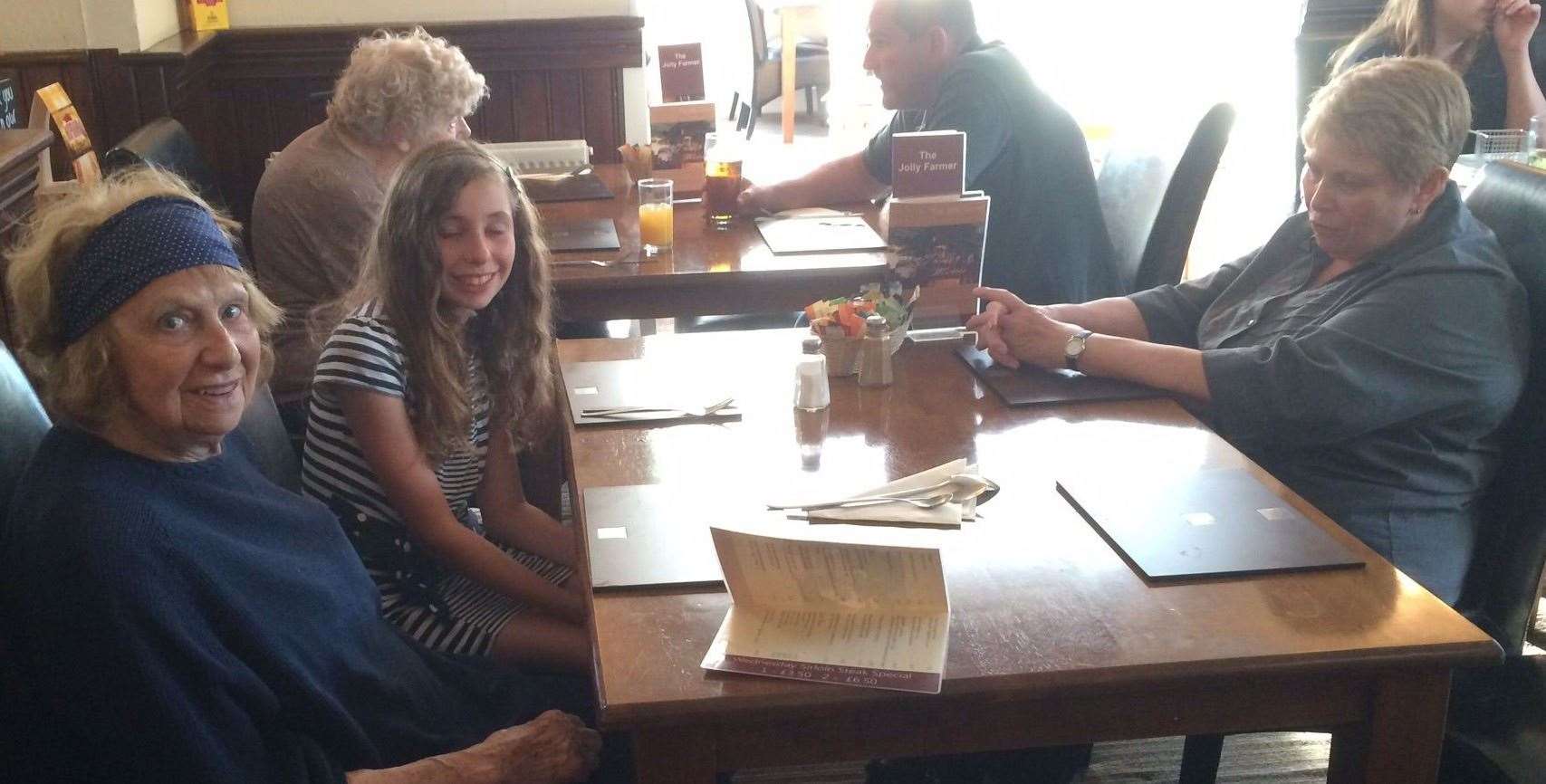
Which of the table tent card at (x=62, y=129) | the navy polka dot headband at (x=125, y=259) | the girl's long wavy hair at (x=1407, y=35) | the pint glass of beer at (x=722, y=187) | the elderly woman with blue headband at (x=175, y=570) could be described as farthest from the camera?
the girl's long wavy hair at (x=1407, y=35)

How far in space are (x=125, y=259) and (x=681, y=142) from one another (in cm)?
199

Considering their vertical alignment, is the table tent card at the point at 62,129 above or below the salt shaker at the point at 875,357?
above

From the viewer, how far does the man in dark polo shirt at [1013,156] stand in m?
2.77

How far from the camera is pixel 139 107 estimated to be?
3.43 meters

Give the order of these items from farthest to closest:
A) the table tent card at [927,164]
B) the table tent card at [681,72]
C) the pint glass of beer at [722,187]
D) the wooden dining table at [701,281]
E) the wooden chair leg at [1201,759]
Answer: the table tent card at [681,72] → the pint glass of beer at [722,187] → the wooden dining table at [701,281] → the table tent card at [927,164] → the wooden chair leg at [1201,759]

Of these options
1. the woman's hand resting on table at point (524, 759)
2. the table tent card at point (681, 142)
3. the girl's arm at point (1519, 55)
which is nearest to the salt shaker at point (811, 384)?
the woman's hand resting on table at point (524, 759)

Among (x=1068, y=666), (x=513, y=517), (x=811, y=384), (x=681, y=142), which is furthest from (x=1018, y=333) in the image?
(x=681, y=142)

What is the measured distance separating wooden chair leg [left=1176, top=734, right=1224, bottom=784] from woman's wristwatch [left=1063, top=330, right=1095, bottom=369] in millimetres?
553

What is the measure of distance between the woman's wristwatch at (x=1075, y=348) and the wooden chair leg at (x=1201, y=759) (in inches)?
21.8

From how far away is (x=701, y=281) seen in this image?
8.35ft

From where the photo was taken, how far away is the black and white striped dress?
68.5 inches

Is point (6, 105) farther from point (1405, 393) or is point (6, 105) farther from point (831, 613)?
point (1405, 393)

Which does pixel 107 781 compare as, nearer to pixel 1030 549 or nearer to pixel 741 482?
pixel 741 482

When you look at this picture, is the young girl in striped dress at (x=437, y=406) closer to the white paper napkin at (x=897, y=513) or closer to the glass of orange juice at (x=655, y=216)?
the white paper napkin at (x=897, y=513)
